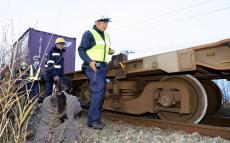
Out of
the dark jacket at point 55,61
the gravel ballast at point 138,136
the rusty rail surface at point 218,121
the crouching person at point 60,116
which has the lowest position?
the gravel ballast at point 138,136

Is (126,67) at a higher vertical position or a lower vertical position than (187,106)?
higher

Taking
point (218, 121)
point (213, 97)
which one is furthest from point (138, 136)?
point (213, 97)

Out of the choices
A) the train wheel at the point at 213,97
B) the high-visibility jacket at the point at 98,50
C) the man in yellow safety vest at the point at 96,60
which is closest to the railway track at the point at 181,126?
the train wheel at the point at 213,97

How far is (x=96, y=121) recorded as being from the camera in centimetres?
521

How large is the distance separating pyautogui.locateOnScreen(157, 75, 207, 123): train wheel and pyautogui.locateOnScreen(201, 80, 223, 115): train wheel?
1089 millimetres

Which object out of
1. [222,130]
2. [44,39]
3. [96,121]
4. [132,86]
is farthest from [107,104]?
[44,39]

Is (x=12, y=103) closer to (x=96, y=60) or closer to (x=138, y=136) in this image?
(x=138, y=136)

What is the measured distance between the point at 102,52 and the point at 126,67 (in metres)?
0.67

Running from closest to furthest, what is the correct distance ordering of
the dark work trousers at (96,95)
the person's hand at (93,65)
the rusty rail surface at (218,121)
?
the person's hand at (93,65), the dark work trousers at (96,95), the rusty rail surface at (218,121)

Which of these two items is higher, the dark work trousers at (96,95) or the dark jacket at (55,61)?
the dark jacket at (55,61)

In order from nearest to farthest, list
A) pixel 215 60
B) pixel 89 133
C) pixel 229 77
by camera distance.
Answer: pixel 215 60
pixel 89 133
pixel 229 77

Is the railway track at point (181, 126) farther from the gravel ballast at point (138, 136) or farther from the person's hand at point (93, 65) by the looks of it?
the person's hand at point (93, 65)

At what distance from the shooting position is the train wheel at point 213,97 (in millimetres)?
6172

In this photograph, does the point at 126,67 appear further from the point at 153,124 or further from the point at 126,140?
the point at 126,140
